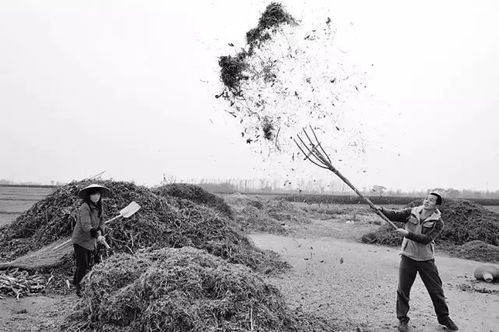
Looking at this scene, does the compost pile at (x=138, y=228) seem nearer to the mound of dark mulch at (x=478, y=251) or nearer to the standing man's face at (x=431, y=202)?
the standing man's face at (x=431, y=202)

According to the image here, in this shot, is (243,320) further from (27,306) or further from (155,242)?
(155,242)

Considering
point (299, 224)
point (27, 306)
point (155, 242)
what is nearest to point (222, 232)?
point (155, 242)

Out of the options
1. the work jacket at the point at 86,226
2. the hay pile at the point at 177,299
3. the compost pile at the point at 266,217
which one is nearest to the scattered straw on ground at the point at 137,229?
the work jacket at the point at 86,226

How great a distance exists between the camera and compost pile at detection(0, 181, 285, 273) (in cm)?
884

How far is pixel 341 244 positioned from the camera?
15242 millimetres

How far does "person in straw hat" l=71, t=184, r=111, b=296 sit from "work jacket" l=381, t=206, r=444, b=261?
437cm

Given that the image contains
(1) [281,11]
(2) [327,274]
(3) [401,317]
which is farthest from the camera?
(2) [327,274]

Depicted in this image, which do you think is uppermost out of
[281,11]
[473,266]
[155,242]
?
[281,11]

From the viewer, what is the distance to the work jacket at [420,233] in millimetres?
5707

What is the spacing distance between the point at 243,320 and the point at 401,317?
8.53 feet

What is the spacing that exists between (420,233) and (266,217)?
1553cm

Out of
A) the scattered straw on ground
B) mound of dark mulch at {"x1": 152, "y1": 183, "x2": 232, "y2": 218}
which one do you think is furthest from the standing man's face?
mound of dark mulch at {"x1": 152, "y1": 183, "x2": 232, "y2": 218}

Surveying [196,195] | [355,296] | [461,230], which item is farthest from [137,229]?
[461,230]

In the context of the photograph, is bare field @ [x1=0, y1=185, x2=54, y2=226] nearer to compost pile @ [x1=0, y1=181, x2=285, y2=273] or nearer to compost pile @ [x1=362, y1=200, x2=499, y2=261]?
compost pile @ [x1=0, y1=181, x2=285, y2=273]
